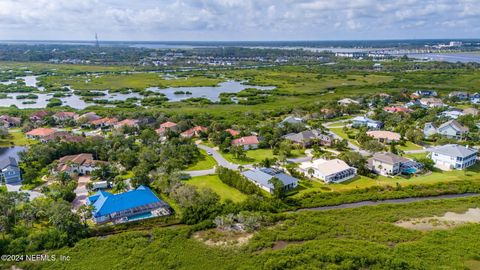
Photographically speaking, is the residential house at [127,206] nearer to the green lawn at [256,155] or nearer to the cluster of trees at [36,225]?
the cluster of trees at [36,225]

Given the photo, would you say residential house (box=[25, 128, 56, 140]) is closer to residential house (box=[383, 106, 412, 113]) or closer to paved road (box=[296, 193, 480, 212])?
paved road (box=[296, 193, 480, 212])

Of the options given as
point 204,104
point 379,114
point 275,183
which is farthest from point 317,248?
point 204,104

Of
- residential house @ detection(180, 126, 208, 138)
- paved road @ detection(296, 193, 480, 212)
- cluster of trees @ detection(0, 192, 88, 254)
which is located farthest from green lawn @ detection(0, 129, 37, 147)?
paved road @ detection(296, 193, 480, 212)

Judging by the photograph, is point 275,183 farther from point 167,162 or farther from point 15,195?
point 15,195

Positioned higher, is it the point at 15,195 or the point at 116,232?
the point at 15,195

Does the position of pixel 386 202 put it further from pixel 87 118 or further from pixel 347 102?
pixel 87 118
